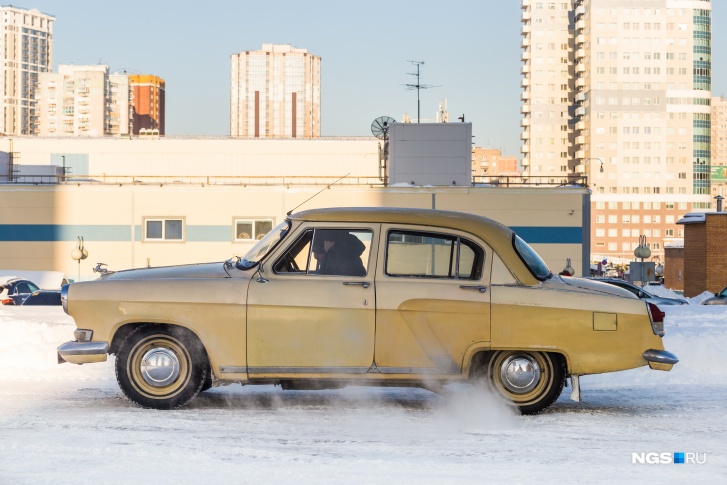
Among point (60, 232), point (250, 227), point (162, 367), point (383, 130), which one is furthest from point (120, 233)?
point (162, 367)

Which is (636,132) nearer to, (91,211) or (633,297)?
(91,211)

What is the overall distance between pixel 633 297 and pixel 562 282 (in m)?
0.59

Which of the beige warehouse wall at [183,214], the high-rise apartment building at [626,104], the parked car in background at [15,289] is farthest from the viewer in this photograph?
the high-rise apartment building at [626,104]

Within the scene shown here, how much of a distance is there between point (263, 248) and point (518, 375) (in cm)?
234

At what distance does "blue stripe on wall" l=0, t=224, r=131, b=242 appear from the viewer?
54406mm

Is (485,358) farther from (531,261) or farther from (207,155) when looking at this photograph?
(207,155)

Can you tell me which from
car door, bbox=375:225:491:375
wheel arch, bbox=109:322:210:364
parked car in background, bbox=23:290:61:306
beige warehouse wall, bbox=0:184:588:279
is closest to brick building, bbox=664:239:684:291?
beige warehouse wall, bbox=0:184:588:279

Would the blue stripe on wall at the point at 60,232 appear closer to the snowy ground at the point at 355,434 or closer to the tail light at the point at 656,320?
the snowy ground at the point at 355,434

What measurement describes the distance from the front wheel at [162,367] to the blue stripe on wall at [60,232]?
47.0 m

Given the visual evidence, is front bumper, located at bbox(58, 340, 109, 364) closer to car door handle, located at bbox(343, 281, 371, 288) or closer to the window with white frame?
car door handle, located at bbox(343, 281, 371, 288)

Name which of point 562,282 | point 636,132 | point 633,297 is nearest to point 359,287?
point 562,282

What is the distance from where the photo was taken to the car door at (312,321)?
29.3 feet

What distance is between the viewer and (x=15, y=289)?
37.6 m

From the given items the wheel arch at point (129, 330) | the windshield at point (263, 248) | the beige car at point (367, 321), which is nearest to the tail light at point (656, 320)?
the beige car at point (367, 321)
